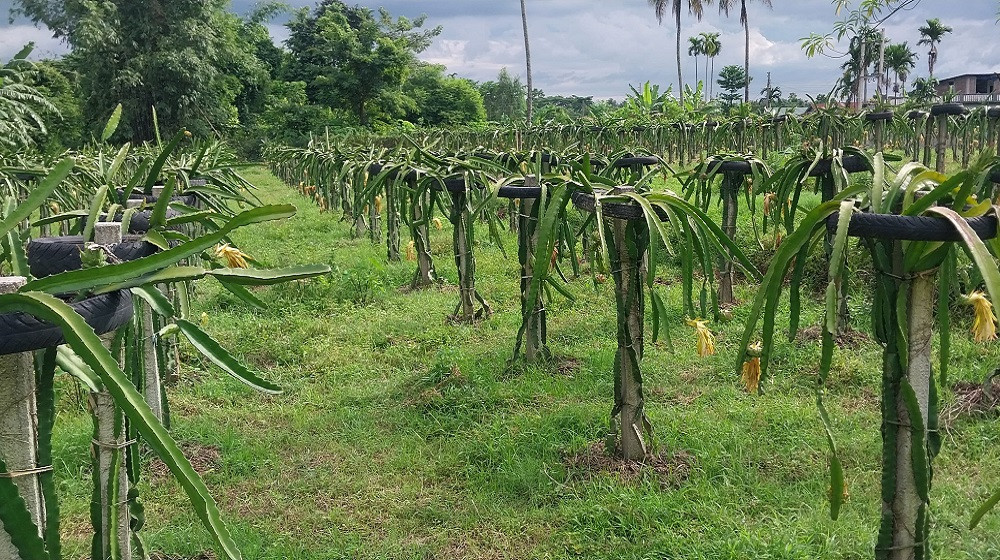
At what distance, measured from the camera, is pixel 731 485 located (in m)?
2.50

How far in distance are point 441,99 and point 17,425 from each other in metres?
30.5

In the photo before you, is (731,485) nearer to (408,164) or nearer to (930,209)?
(930,209)

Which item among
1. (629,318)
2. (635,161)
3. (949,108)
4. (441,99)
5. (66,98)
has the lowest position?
(629,318)

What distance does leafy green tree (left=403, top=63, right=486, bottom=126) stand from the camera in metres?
30.4

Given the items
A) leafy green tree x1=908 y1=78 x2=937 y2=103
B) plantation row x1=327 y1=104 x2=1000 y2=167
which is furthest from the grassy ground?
leafy green tree x1=908 y1=78 x2=937 y2=103

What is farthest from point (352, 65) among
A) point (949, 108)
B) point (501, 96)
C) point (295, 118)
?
point (949, 108)

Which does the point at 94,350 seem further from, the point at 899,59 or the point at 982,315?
the point at 899,59

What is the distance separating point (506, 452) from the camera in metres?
2.83

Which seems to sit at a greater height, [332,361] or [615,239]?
[615,239]

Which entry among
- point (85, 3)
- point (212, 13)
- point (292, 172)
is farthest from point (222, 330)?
point (212, 13)

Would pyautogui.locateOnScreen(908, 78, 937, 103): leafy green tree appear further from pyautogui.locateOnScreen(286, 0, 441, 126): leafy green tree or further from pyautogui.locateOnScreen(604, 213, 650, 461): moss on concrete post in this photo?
pyautogui.locateOnScreen(286, 0, 441, 126): leafy green tree

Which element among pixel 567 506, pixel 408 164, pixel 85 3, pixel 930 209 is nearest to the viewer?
pixel 930 209

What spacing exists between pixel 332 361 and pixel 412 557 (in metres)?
1.92

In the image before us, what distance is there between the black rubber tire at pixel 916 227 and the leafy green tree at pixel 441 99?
29379 millimetres
